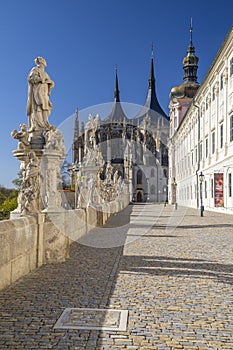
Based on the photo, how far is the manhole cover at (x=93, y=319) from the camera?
4039mm

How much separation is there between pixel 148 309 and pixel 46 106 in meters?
5.81

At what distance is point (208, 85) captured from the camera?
33.0 meters

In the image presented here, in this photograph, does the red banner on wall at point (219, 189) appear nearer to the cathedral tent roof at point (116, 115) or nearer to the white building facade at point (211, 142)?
the white building facade at point (211, 142)

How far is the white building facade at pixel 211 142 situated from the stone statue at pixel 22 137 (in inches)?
714

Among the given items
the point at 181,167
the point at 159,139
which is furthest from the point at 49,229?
the point at 159,139

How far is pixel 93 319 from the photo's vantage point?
14.0 feet

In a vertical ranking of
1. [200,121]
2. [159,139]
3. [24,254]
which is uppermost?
[159,139]

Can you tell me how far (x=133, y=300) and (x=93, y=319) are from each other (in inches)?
37.0

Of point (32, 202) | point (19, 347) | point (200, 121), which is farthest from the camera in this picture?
point (200, 121)

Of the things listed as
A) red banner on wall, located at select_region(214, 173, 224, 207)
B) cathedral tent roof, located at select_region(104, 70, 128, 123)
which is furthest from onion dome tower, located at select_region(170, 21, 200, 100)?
red banner on wall, located at select_region(214, 173, 224, 207)

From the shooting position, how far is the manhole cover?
4.04 m

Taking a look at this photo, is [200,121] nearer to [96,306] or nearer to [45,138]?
[45,138]

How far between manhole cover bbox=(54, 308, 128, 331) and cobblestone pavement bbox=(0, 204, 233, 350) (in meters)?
0.10

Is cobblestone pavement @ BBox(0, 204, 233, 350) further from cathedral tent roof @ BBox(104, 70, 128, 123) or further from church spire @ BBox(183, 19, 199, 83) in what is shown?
cathedral tent roof @ BBox(104, 70, 128, 123)
